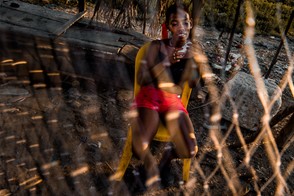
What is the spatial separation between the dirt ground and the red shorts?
68 centimetres

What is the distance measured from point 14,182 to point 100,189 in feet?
2.32

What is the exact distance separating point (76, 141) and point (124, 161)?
2.16ft

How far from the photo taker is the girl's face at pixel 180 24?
2.53 metres

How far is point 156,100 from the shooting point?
256 cm

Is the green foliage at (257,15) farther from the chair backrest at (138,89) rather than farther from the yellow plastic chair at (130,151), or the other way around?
the yellow plastic chair at (130,151)

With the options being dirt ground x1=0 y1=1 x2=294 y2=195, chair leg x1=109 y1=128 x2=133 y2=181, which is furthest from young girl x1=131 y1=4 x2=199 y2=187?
dirt ground x1=0 y1=1 x2=294 y2=195

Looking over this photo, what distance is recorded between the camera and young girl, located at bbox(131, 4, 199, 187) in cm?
245

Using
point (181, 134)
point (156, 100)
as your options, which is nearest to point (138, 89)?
point (156, 100)

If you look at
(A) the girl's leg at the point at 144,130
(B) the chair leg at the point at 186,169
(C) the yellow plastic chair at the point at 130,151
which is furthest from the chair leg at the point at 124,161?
(B) the chair leg at the point at 186,169

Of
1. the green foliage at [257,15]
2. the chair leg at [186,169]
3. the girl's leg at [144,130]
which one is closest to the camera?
the girl's leg at [144,130]

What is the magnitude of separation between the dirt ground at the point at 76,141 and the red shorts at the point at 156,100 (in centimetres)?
68

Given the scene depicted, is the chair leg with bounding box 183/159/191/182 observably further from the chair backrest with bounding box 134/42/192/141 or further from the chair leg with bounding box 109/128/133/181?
the chair leg with bounding box 109/128/133/181

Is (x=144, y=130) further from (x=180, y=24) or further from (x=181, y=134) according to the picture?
(x=180, y=24)

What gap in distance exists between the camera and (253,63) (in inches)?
241
